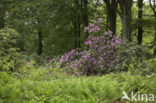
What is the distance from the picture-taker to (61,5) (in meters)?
13.8

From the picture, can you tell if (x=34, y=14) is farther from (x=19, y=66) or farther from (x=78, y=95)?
(x=78, y=95)

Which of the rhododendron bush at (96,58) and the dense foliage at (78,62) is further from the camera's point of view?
the rhododendron bush at (96,58)

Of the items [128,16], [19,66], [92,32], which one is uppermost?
[128,16]

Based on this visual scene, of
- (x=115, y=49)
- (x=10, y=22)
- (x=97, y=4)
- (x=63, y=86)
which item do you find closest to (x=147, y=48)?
(x=115, y=49)

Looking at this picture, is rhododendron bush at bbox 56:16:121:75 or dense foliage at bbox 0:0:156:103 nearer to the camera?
dense foliage at bbox 0:0:156:103

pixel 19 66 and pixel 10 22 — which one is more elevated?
pixel 10 22

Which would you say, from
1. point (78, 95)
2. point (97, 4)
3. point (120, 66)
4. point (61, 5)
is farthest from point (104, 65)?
point (97, 4)

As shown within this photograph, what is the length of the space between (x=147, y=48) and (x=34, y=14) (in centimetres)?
1236

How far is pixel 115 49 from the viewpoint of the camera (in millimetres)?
8641

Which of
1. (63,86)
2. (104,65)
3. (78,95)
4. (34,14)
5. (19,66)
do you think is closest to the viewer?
(78,95)

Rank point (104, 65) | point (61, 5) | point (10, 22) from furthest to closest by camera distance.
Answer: point (10, 22) → point (61, 5) → point (104, 65)

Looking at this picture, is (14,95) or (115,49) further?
(115,49)

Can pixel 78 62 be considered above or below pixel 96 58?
below

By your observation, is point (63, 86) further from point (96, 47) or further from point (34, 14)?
point (34, 14)
